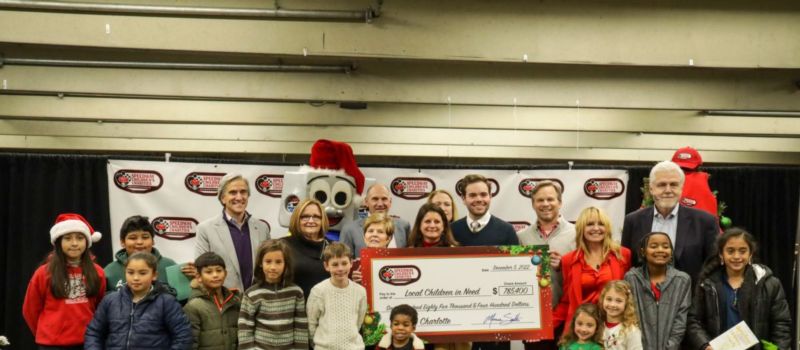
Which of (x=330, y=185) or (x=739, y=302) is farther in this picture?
(x=330, y=185)

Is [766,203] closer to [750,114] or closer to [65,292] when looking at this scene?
[750,114]

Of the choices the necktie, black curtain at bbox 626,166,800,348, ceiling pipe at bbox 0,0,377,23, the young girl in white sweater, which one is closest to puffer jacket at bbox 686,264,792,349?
the young girl in white sweater

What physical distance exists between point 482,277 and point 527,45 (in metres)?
2.13

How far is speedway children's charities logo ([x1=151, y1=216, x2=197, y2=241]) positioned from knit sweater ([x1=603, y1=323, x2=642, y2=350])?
139 inches

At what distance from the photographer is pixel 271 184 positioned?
7195 mm

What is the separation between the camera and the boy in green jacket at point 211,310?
16.1ft

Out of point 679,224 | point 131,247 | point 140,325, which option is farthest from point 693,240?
point 131,247

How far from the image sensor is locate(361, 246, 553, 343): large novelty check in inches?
201

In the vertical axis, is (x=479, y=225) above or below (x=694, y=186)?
below

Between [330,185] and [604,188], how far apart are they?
2330 millimetres

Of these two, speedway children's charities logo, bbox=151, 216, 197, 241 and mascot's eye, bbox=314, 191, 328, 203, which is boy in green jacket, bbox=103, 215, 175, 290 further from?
speedway children's charities logo, bbox=151, 216, 197, 241

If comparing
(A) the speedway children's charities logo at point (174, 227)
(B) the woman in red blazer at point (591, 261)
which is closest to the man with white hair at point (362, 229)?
(B) the woman in red blazer at point (591, 261)

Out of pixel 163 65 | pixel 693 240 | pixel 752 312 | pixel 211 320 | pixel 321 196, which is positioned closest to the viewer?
pixel 211 320
